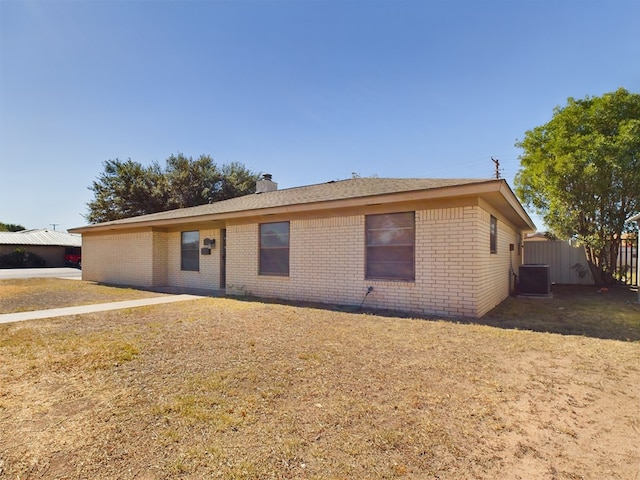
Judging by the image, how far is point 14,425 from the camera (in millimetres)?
2420

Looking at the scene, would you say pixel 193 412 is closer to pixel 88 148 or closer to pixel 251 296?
pixel 251 296

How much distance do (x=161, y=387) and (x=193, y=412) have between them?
746 millimetres

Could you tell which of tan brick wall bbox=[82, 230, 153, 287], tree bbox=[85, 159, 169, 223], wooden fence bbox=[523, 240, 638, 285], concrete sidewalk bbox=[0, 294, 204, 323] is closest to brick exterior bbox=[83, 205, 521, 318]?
tan brick wall bbox=[82, 230, 153, 287]

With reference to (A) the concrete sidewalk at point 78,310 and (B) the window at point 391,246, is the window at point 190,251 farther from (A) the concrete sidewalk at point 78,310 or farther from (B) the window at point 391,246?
(B) the window at point 391,246

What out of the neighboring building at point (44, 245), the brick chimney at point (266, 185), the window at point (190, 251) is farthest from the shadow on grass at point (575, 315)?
the neighboring building at point (44, 245)

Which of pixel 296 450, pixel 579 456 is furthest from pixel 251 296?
pixel 579 456

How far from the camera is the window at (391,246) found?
738 centimetres

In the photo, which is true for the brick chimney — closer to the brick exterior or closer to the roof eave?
the brick exterior

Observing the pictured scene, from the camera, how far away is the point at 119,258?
14.6 metres

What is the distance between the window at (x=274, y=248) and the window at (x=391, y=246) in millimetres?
2701

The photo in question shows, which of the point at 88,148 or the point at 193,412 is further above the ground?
the point at 88,148

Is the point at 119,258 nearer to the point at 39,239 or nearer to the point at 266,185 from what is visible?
the point at 266,185

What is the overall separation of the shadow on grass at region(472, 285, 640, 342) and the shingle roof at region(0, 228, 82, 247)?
3978 cm

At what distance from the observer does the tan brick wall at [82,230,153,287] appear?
13273 mm
